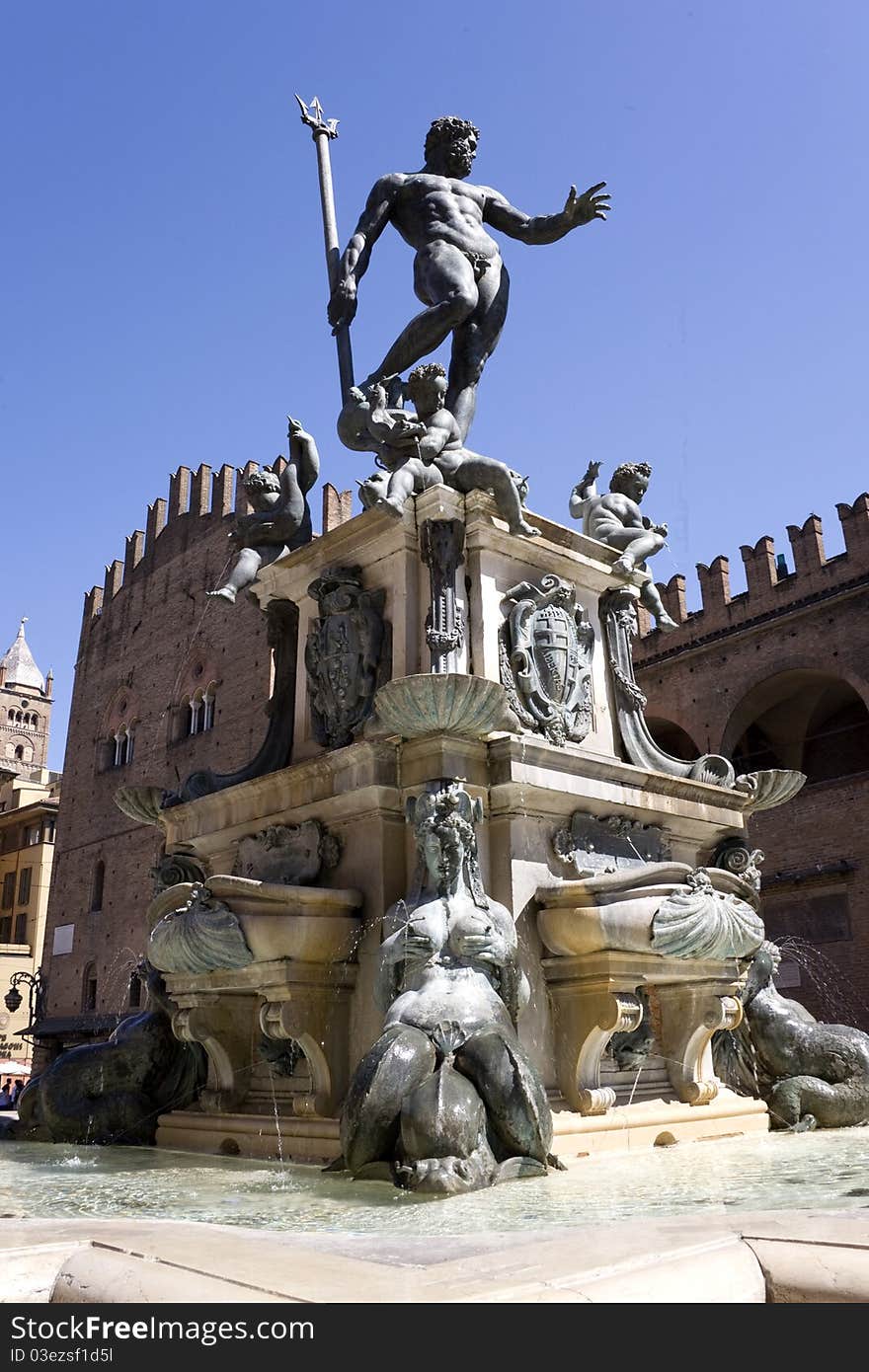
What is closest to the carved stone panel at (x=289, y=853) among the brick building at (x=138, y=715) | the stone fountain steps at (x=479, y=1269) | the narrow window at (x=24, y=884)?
the stone fountain steps at (x=479, y=1269)

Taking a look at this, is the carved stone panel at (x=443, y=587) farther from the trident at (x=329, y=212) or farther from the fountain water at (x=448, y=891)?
the trident at (x=329, y=212)

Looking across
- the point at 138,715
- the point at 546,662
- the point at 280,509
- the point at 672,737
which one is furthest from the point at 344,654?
the point at 138,715

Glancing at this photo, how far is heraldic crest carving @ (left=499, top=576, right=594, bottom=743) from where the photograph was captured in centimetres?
654

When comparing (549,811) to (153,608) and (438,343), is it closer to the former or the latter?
(438,343)

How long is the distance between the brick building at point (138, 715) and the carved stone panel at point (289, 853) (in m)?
26.8

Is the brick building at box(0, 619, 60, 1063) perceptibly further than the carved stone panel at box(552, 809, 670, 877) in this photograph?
Yes

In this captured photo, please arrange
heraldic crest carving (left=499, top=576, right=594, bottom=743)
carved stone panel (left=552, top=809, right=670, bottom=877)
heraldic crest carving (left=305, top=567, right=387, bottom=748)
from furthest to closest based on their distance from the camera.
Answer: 1. heraldic crest carving (left=305, top=567, right=387, bottom=748)
2. heraldic crest carving (left=499, top=576, right=594, bottom=743)
3. carved stone panel (left=552, top=809, right=670, bottom=877)

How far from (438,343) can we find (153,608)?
119 feet

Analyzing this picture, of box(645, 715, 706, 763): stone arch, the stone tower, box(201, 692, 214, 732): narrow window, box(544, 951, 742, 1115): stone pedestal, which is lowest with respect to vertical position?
box(544, 951, 742, 1115): stone pedestal

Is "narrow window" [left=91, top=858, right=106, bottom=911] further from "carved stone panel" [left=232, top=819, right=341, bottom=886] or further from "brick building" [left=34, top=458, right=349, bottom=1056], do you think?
"carved stone panel" [left=232, top=819, right=341, bottom=886]

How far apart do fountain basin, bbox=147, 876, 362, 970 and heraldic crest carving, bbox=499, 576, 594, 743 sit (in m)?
1.55

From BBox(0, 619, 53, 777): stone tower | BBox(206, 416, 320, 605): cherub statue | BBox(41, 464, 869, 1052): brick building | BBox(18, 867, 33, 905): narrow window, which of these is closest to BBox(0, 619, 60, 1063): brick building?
BBox(18, 867, 33, 905): narrow window

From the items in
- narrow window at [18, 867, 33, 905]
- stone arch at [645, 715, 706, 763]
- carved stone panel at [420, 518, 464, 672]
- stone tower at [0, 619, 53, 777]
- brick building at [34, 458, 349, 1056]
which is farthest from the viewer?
stone tower at [0, 619, 53, 777]

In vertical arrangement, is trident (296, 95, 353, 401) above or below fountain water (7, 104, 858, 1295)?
above
